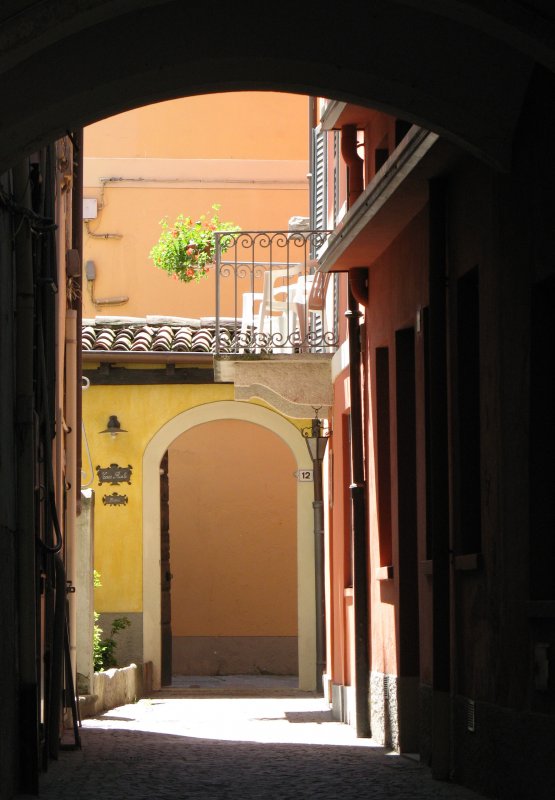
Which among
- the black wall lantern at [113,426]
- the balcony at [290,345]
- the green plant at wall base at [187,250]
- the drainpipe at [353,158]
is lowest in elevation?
the black wall lantern at [113,426]

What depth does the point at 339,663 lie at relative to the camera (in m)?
15.5

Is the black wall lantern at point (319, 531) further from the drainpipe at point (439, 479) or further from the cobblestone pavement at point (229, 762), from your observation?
the drainpipe at point (439, 479)

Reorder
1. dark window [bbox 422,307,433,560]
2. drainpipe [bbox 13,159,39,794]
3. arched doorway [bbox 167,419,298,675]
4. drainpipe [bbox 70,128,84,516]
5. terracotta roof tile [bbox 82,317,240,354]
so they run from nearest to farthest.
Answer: drainpipe [bbox 13,159,39,794] → dark window [bbox 422,307,433,560] → drainpipe [bbox 70,128,84,516] → terracotta roof tile [bbox 82,317,240,354] → arched doorway [bbox 167,419,298,675]

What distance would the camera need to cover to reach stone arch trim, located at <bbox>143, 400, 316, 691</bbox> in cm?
1900

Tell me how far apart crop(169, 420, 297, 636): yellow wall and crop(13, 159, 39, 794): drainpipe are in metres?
16.2

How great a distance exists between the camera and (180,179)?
1017 inches

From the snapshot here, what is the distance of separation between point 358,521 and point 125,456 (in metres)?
7.13

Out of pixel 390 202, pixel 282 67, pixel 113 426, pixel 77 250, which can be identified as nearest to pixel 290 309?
pixel 77 250

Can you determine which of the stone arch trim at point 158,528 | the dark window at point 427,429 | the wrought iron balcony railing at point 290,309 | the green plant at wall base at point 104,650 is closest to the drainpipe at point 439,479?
the dark window at point 427,429

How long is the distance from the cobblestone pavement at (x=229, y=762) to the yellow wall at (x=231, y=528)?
375 inches

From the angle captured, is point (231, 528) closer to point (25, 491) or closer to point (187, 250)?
point (187, 250)

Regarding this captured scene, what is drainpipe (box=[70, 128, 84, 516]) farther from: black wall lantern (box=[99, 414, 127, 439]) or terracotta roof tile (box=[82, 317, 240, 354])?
black wall lantern (box=[99, 414, 127, 439])

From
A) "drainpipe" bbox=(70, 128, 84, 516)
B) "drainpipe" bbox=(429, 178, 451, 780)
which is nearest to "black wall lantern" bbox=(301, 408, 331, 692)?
"drainpipe" bbox=(70, 128, 84, 516)

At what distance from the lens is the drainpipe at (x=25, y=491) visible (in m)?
8.29
